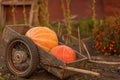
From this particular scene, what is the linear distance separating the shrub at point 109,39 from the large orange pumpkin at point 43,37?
2239 mm

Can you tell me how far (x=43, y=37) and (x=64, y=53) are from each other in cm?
49

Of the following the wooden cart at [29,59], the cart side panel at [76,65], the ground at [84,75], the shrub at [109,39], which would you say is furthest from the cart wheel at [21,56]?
the shrub at [109,39]

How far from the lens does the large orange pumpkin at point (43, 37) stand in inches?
259

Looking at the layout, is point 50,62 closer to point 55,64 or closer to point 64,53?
point 55,64

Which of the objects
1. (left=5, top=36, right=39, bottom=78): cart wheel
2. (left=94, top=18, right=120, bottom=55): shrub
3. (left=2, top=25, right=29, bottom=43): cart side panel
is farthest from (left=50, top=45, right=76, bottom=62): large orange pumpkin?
(left=94, top=18, right=120, bottom=55): shrub

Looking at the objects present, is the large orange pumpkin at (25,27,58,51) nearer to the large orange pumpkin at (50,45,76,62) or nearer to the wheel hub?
the large orange pumpkin at (50,45,76,62)

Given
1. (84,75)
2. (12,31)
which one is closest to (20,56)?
(12,31)

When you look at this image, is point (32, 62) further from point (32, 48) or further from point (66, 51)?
point (66, 51)

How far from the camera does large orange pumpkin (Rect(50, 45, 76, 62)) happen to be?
6.37 m

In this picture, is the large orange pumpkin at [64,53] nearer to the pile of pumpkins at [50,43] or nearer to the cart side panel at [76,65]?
the pile of pumpkins at [50,43]

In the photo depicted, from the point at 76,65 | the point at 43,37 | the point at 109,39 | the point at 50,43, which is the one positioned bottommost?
the point at 76,65

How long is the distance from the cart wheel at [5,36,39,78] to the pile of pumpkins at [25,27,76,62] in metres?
0.23

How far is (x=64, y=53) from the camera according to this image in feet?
21.0

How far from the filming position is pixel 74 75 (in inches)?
258
